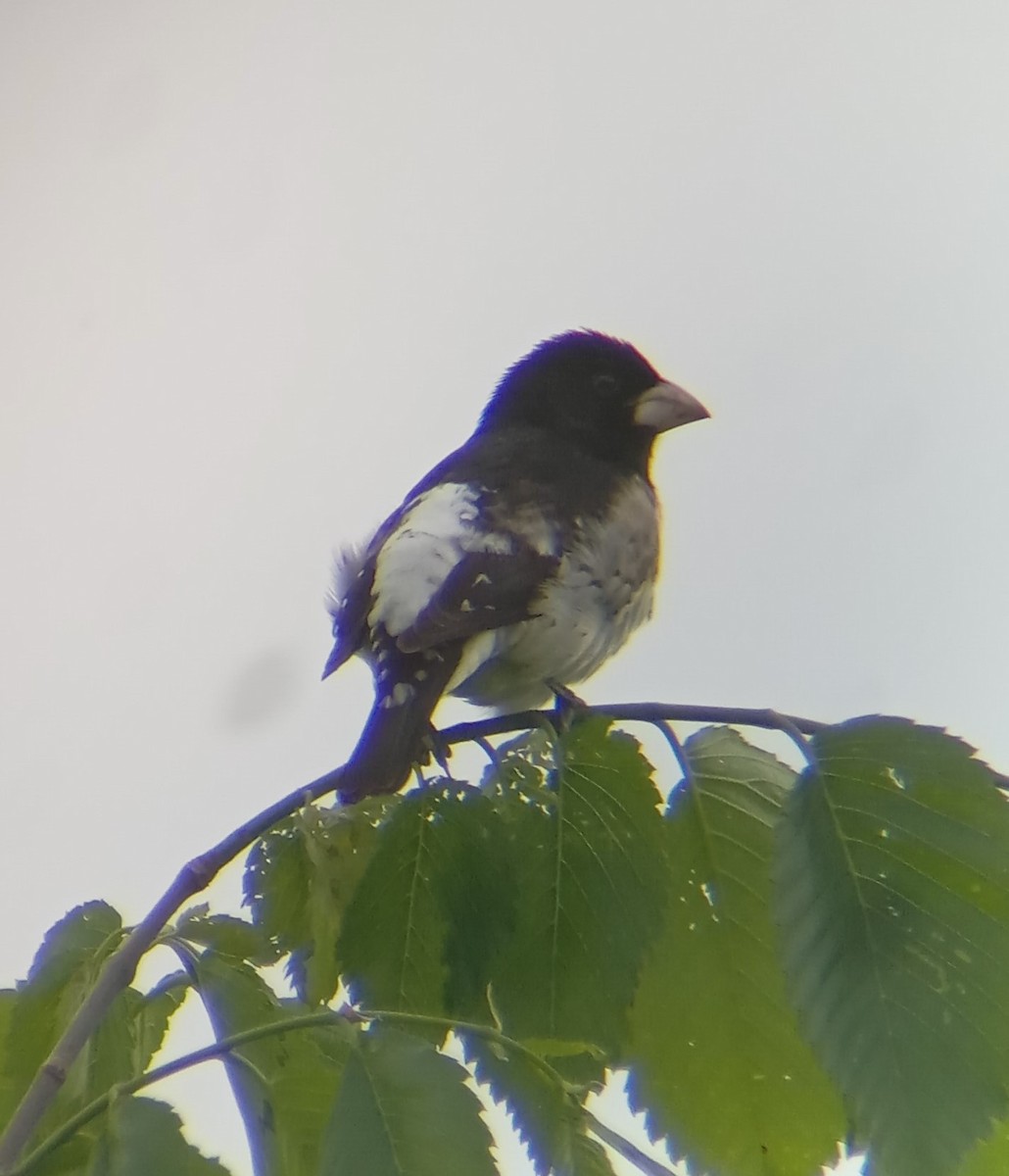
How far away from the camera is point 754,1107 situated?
1.02 meters

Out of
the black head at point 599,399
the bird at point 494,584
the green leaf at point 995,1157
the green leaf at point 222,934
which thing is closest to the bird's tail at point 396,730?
the bird at point 494,584

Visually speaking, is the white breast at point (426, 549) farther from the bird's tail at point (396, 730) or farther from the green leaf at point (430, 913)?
the green leaf at point (430, 913)

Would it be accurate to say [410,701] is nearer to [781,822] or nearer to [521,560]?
[521,560]

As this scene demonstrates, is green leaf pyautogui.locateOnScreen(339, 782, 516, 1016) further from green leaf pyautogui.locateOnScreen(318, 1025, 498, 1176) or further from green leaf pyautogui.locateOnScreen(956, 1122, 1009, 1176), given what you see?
green leaf pyautogui.locateOnScreen(956, 1122, 1009, 1176)

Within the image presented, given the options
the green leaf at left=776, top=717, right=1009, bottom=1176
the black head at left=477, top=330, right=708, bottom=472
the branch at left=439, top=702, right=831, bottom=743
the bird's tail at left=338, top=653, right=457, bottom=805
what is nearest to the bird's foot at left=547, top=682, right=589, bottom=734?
the branch at left=439, top=702, right=831, bottom=743

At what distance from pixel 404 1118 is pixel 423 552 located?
1.11 m

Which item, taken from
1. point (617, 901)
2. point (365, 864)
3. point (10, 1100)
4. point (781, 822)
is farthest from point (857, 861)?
point (10, 1100)

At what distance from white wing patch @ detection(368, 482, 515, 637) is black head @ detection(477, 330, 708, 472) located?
735 mm

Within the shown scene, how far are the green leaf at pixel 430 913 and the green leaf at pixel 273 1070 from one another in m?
0.06

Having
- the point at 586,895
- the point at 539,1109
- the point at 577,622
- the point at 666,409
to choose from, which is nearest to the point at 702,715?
the point at 586,895

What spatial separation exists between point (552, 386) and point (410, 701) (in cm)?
133

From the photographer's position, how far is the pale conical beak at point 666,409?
8.74 ft

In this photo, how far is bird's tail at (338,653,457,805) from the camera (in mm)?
1371

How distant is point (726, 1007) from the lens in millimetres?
1034
